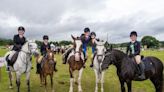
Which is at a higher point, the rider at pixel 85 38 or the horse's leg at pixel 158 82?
the rider at pixel 85 38

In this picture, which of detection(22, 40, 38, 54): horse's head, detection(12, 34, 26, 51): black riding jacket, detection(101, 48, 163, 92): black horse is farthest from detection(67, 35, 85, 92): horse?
detection(12, 34, 26, 51): black riding jacket

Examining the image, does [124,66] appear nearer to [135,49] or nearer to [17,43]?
[135,49]

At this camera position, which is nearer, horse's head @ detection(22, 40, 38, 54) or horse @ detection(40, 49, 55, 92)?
horse's head @ detection(22, 40, 38, 54)

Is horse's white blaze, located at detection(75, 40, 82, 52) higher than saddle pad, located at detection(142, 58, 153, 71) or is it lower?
higher

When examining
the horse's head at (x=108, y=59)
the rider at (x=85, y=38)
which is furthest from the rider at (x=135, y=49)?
the rider at (x=85, y=38)

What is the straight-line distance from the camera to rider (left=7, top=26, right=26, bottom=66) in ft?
48.4

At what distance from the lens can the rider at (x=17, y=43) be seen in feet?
48.4

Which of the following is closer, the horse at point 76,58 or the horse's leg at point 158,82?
the horse's leg at point 158,82

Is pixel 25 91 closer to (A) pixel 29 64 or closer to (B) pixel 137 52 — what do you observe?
(A) pixel 29 64

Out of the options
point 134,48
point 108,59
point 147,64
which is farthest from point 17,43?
point 147,64

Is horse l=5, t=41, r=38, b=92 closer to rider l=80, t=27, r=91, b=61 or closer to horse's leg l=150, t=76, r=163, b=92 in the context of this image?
rider l=80, t=27, r=91, b=61

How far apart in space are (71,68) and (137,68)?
400 centimetres

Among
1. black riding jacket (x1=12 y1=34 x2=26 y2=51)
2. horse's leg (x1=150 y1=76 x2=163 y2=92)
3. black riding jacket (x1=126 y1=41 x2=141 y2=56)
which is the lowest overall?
horse's leg (x1=150 y1=76 x2=163 y2=92)

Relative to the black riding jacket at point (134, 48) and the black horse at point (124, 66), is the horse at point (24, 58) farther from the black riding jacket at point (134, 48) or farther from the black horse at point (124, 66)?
the black riding jacket at point (134, 48)
